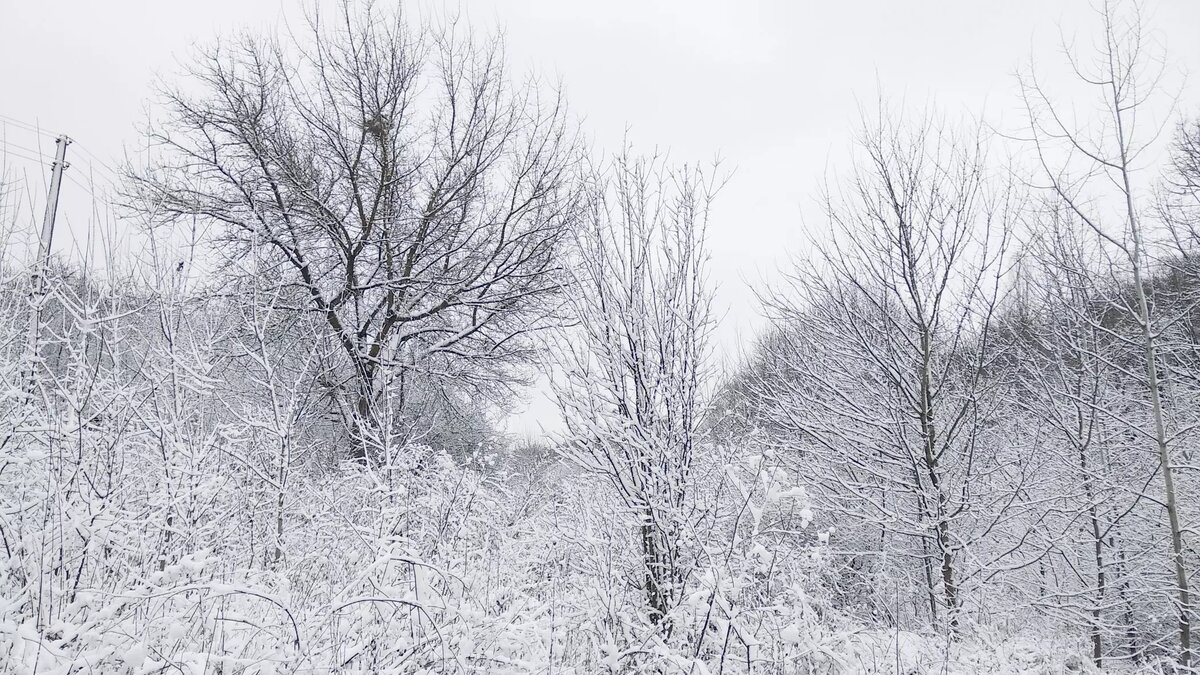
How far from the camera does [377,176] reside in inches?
430

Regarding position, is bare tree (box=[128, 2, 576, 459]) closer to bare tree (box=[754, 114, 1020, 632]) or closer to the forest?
the forest

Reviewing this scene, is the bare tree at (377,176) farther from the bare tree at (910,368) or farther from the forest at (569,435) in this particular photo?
the bare tree at (910,368)

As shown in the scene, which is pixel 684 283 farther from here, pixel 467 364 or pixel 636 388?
pixel 467 364

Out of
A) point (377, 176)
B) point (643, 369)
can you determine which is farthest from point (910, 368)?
point (377, 176)

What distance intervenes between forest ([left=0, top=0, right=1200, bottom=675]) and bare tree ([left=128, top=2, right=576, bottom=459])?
2.9 inches

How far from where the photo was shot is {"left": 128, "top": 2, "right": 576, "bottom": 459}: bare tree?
1055 centimetres

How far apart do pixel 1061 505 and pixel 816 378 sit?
3.09 meters

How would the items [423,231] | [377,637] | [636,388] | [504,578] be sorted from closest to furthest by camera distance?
[377,637]
[636,388]
[504,578]
[423,231]

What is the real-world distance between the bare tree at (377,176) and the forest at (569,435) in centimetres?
7

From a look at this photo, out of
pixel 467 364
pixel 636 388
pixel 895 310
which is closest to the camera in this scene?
pixel 636 388

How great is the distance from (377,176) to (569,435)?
27.3 ft

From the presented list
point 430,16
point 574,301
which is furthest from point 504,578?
point 430,16

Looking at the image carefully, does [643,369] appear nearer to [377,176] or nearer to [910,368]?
[910,368]

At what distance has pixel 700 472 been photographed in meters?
5.02
